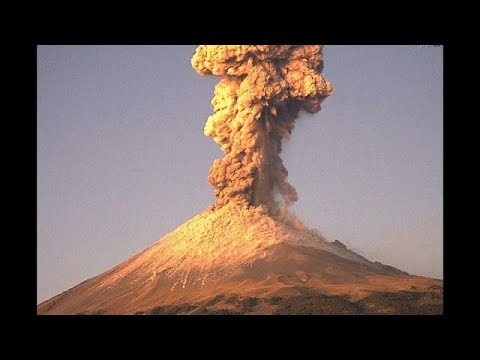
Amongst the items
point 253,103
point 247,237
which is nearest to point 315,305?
point 247,237

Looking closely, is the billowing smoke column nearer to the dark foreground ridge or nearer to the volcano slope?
the volcano slope

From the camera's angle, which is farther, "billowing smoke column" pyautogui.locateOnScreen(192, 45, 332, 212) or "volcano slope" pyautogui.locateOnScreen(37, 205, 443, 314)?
"billowing smoke column" pyautogui.locateOnScreen(192, 45, 332, 212)

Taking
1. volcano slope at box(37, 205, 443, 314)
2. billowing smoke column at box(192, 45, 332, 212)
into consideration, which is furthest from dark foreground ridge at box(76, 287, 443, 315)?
billowing smoke column at box(192, 45, 332, 212)

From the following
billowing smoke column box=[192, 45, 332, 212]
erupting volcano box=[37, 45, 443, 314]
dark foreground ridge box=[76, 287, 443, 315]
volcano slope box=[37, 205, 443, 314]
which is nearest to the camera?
dark foreground ridge box=[76, 287, 443, 315]
